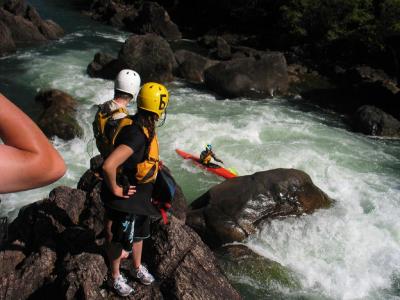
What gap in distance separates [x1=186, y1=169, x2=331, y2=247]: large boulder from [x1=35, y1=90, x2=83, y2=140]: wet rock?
4.60 metres

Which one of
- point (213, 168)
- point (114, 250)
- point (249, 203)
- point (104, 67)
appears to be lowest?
point (213, 168)

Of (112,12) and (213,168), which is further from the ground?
(112,12)

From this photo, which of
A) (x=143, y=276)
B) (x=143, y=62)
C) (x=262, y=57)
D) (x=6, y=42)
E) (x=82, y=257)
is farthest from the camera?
(x=6, y=42)

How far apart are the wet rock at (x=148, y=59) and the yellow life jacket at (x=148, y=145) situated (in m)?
12.0

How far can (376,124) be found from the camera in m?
13.0

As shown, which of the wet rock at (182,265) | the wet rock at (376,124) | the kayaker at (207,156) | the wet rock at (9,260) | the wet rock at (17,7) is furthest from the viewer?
the wet rock at (17,7)

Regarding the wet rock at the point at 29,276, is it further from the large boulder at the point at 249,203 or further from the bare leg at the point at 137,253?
the large boulder at the point at 249,203

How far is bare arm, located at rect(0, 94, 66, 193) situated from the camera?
1249 millimetres

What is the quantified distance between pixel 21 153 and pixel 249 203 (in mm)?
6235

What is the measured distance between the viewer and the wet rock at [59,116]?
419 inches

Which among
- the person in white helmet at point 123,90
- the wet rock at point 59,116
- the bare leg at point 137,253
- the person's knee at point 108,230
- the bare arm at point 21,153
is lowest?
the wet rock at point 59,116

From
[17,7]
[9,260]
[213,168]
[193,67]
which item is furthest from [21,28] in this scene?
[9,260]

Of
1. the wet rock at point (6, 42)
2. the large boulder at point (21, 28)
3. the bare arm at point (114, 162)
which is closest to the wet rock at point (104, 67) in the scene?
the wet rock at point (6, 42)

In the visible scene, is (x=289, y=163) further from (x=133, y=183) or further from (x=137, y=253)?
(x=133, y=183)
